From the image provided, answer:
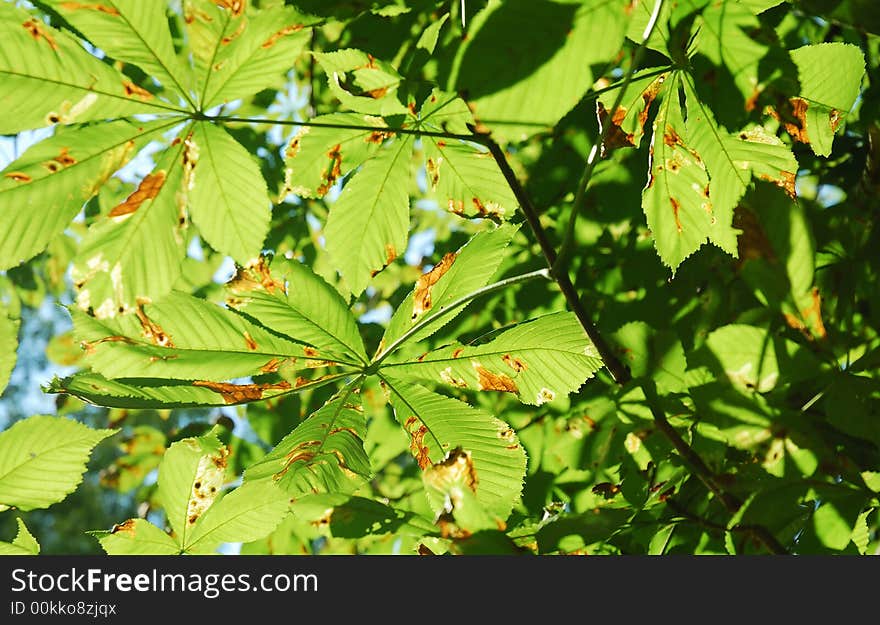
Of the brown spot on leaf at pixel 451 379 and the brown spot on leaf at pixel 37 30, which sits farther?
the brown spot on leaf at pixel 451 379

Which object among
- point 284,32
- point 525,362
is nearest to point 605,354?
point 525,362

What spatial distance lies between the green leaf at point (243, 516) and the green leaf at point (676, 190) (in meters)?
0.60

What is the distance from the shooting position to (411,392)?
96cm

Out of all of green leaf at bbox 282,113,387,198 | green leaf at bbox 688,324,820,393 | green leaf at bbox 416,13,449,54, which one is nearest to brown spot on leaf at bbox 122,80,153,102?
green leaf at bbox 282,113,387,198

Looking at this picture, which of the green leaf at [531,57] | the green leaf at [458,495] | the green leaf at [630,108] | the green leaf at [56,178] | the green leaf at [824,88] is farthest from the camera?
the green leaf at [630,108]

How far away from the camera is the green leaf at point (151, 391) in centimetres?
86

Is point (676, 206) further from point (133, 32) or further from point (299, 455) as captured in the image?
point (133, 32)

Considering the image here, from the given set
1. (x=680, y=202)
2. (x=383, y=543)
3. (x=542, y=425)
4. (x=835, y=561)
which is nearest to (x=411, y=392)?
(x=680, y=202)

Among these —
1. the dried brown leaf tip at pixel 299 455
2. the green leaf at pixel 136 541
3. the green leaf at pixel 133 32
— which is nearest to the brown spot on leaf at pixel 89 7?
the green leaf at pixel 133 32

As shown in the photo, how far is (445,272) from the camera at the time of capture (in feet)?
3.30

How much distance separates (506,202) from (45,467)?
0.71m

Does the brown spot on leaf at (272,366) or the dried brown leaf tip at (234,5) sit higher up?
the dried brown leaf tip at (234,5)

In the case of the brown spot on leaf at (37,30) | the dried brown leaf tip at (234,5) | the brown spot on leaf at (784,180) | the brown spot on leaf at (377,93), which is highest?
the dried brown leaf tip at (234,5)

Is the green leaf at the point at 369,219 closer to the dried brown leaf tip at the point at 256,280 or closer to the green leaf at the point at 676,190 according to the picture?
the dried brown leaf tip at the point at 256,280
